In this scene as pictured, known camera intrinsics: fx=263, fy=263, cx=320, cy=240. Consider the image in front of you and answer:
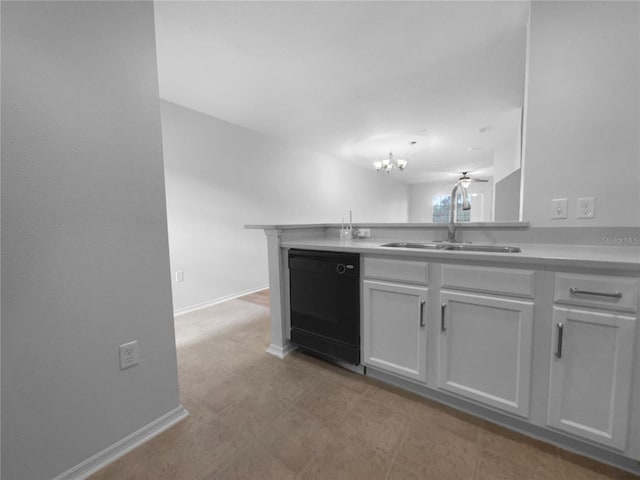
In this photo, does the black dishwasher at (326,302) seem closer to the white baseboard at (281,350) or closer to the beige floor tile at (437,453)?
the white baseboard at (281,350)

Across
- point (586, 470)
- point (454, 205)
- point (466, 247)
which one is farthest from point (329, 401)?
point (454, 205)

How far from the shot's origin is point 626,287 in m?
0.99

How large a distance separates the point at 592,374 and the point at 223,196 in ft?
11.7

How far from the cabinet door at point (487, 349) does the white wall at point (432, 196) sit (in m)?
7.71

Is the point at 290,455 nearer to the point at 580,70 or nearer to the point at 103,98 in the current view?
the point at 103,98

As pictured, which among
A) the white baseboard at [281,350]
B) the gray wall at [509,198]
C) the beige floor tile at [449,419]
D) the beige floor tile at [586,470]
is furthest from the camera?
the gray wall at [509,198]

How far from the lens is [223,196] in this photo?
348 cm

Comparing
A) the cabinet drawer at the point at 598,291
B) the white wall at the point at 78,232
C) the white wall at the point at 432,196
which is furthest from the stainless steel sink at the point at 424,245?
the white wall at the point at 432,196

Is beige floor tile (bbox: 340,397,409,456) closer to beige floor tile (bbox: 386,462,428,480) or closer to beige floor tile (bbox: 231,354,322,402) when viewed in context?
beige floor tile (bbox: 386,462,428,480)

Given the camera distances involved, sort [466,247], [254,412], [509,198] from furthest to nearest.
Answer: [509,198]
[466,247]
[254,412]

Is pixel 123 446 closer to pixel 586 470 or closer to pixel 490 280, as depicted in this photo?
pixel 490 280

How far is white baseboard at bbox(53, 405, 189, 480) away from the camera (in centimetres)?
109

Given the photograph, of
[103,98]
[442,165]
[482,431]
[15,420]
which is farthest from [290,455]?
Answer: [442,165]

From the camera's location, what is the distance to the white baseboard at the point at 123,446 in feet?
3.59
